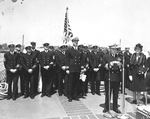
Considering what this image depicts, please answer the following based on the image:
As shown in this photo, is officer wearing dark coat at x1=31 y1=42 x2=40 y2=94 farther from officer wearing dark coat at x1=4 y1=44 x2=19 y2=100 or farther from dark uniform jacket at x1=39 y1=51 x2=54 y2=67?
officer wearing dark coat at x1=4 y1=44 x2=19 y2=100

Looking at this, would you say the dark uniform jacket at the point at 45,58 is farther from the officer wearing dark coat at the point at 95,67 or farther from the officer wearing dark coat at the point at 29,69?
the officer wearing dark coat at the point at 95,67

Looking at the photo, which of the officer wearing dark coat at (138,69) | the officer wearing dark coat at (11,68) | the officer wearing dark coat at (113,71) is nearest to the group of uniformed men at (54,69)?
the officer wearing dark coat at (11,68)

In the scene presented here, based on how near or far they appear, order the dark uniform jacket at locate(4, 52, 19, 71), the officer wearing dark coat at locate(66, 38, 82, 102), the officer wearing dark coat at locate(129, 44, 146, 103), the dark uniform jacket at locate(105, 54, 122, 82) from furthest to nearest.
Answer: the dark uniform jacket at locate(4, 52, 19, 71) → the officer wearing dark coat at locate(66, 38, 82, 102) → the officer wearing dark coat at locate(129, 44, 146, 103) → the dark uniform jacket at locate(105, 54, 122, 82)

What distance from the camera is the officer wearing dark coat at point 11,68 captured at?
7398 mm

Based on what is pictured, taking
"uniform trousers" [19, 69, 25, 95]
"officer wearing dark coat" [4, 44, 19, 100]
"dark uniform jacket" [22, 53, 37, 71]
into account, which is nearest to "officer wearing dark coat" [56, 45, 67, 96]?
"dark uniform jacket" [22, 53, 37, 71]

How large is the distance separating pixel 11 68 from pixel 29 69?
1.81 feet

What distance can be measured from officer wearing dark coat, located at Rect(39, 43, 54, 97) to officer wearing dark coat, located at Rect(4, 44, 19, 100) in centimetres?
83

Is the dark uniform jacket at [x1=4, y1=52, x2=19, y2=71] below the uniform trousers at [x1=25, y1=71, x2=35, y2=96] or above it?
above

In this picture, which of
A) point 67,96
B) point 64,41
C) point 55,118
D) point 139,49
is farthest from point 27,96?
point 64,41

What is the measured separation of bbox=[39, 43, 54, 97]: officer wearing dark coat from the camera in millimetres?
7777

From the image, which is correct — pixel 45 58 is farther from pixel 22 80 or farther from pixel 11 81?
pixel 11 81

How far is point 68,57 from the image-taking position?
7.34 meters

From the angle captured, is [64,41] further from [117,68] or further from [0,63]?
[117,68]

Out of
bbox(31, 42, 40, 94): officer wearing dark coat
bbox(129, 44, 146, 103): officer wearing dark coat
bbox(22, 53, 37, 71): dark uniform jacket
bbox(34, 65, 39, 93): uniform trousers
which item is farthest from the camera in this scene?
bbox(34, 65, 39, 93): uniform trousers
